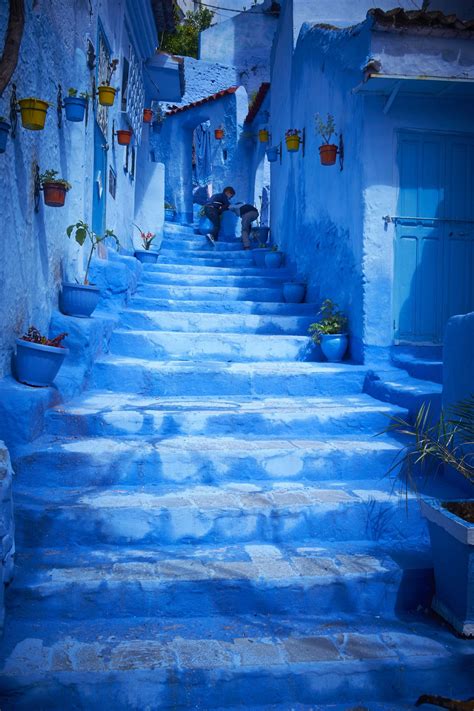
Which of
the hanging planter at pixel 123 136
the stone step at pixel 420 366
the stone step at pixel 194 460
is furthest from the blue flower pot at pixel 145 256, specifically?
the stone step at pixel 194 460

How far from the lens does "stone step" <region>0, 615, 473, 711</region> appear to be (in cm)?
255

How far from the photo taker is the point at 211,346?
6.74m

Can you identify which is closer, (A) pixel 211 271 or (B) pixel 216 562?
(B) pixel 216 562

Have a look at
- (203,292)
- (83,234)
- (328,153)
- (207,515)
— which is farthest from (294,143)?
(207,515)

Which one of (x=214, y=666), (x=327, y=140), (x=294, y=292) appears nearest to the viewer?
(x=214, y=666)

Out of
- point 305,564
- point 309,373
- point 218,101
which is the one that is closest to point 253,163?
point 218,101

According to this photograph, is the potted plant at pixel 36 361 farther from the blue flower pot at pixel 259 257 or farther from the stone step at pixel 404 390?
the blue flower pot at pixel 259 257

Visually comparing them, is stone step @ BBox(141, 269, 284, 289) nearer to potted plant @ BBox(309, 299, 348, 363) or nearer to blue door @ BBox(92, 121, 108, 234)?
blue door @ BBox(92, 121, 108, 234)

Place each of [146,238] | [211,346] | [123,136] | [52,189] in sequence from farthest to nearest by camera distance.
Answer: [146,238] → [123,136] → [211,346] → [52,189]

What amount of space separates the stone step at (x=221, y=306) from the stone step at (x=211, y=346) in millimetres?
1017

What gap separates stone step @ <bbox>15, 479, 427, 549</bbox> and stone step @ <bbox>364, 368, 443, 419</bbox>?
111cm

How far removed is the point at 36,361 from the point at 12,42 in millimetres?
2110

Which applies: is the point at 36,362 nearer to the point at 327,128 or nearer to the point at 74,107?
the point at 74,107

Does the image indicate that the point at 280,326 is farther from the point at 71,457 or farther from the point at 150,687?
the point at 150,687
